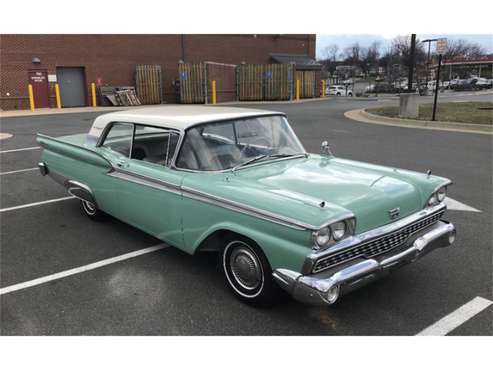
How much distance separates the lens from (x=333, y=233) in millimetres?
2875

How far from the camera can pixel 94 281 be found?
3861mm

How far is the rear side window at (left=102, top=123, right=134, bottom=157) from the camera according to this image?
4.61 m

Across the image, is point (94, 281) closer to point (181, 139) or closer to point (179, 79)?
point (181, 139)

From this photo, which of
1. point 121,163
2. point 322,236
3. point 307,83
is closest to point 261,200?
point 322,236

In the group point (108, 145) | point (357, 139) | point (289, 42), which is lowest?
point (357, 139)

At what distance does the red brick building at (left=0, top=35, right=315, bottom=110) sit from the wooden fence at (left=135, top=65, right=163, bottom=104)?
546mm

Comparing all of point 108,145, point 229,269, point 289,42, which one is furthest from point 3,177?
point 289,42

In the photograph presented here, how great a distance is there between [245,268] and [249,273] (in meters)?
0.05

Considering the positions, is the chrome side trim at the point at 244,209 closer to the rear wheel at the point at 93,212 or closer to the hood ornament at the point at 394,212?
the hood ornament at the point at 394,212

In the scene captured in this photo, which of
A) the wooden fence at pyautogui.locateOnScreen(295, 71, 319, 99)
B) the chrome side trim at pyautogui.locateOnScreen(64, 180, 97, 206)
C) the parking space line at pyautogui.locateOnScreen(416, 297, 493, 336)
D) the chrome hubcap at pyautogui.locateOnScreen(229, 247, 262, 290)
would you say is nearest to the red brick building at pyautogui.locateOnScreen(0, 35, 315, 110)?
the wooden fence at pyautogui.locateOnScreen(295, 71, 319, 99)

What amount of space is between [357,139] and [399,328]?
960 cm

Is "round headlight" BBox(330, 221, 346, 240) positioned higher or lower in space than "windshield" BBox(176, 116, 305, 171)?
lower

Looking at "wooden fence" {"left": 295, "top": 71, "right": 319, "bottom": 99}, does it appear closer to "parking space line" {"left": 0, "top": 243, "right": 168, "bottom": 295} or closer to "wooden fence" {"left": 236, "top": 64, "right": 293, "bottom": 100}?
"wooden fence" {"left": 236, "top": 64, "right": 293, "bottom": 100}

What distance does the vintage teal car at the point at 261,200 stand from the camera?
290 centimetres
